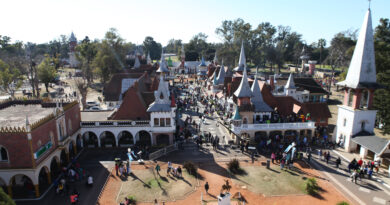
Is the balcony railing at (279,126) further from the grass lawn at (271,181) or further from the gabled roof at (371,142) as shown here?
the grass lawn at (271,181)

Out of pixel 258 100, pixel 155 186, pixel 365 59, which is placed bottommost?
pixel 155 186

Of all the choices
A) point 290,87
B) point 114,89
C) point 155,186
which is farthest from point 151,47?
point 155,186

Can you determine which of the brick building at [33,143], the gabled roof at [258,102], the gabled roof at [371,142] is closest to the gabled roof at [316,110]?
the gabled roof at [258,102]

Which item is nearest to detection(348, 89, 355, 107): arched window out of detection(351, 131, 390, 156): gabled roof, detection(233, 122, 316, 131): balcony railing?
detection(351, 131, 390, 156): gabled roof

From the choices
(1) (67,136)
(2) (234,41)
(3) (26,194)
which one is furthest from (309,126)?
(2) (234,41)

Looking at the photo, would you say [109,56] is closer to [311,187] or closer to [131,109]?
[131,109]

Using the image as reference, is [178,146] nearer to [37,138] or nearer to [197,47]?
[37,138]
